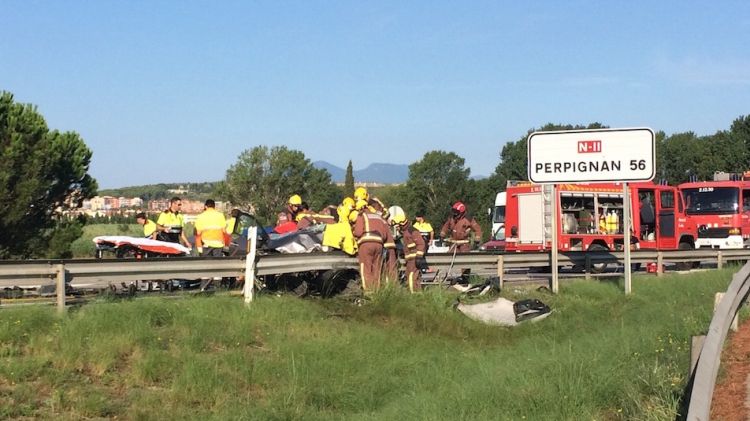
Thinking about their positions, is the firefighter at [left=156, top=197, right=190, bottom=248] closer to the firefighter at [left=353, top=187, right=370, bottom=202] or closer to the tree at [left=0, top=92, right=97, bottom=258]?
the firefighter at [left=353, top=187, right=370, bottom=202]

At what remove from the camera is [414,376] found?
31.5 ft

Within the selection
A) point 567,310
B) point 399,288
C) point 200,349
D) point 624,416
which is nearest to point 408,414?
point 624,416

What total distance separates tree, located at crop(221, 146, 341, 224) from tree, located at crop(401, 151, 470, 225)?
1239 cm

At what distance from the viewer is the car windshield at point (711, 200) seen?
27.0 m

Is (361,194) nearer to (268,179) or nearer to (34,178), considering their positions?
(34,178)

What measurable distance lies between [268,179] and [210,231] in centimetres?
9222

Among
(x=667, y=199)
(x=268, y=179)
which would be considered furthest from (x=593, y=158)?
(x=268, y=179)

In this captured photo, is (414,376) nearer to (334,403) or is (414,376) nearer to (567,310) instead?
(334,403)

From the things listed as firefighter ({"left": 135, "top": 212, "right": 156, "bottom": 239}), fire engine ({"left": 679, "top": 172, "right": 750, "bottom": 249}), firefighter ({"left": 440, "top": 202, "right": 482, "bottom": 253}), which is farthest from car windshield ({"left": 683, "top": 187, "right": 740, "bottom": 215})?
firefighter ({"left": 135, "top": 212, "right": 156, "bottom": 239})

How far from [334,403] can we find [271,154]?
3869 inches

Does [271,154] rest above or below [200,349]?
above

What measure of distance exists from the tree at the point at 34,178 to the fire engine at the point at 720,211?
2609cm

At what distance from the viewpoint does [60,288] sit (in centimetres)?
962

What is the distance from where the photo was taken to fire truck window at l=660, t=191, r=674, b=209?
26.8 m
